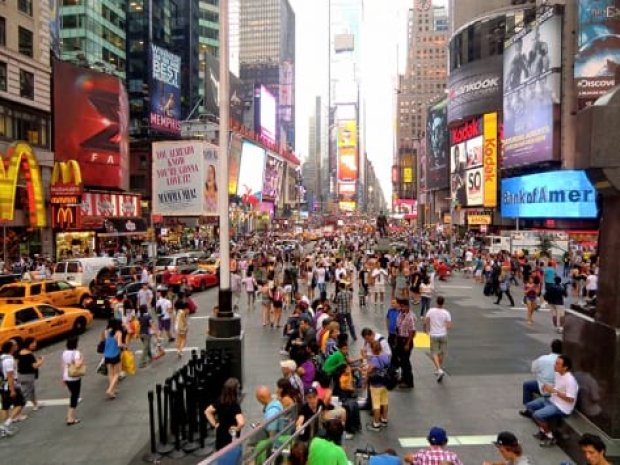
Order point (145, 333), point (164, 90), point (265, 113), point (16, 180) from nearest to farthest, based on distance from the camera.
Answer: point (145, 333) → point (16, 180) → point (164, 90) → point (265, 113)

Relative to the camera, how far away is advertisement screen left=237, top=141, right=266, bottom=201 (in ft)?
205

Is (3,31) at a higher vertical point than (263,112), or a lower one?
lower

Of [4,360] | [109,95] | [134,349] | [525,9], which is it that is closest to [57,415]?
[4,360]

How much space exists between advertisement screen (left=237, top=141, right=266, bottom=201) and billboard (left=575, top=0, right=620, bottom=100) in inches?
1342

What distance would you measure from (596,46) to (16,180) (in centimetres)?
4923

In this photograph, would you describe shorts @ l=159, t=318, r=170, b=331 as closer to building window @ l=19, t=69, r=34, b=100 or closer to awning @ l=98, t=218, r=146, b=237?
building window @ l=19, t=69, r=34, b=100

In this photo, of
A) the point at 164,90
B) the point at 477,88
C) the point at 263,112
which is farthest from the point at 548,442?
the point at 263,112

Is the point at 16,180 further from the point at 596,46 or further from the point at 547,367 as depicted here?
the point at 596,46

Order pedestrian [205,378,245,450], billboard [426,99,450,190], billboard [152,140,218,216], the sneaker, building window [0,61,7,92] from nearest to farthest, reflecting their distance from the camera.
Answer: pedestrian [205,378,245,450]
the sneaker
billboard [152,140,218,216]
building window [0,61,7,92]
billboard [426,99,450,190]

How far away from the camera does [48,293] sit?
784 inches

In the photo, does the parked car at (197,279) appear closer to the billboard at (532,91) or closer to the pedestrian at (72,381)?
the pedestrian at (72,381)

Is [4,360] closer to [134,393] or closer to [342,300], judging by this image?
[134,393]

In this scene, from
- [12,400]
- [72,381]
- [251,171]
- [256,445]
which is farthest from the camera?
[251,171]

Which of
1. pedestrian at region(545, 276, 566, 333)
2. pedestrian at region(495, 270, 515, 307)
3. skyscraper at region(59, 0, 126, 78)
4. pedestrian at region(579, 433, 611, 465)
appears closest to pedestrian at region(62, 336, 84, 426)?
pedestrian at region(579, 433, 611, 465)
